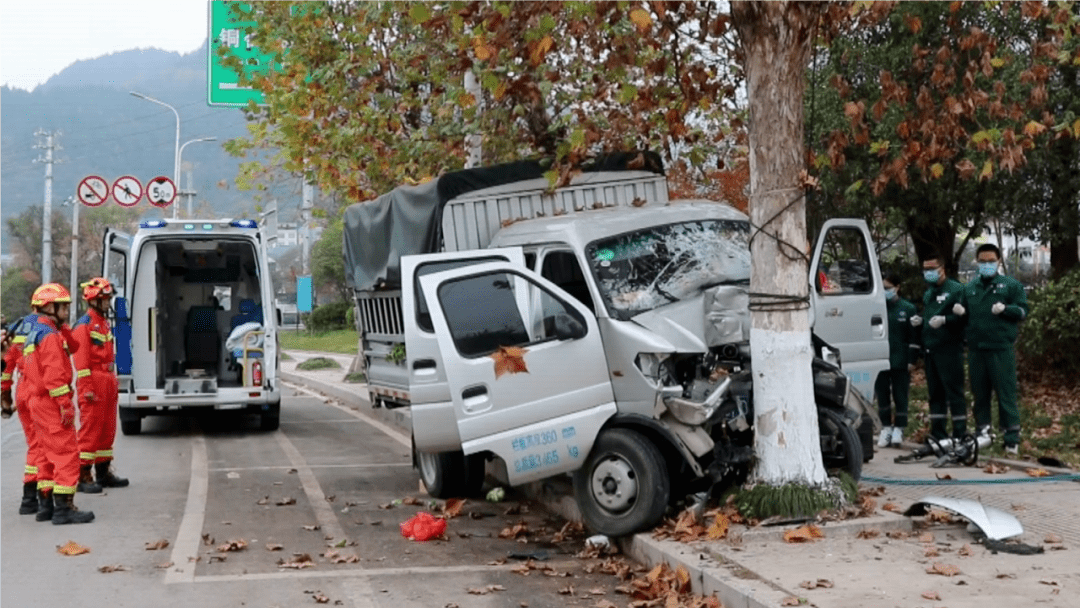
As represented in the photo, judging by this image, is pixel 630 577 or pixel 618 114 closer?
pixel 630 577

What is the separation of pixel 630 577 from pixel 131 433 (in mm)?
10784

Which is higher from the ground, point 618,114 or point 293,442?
point 618,114

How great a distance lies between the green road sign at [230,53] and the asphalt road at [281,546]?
1084 centimetres

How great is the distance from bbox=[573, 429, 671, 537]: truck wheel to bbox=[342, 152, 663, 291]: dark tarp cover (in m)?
3.22

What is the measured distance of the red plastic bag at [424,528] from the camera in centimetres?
925

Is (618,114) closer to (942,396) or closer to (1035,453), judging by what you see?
(942,396)

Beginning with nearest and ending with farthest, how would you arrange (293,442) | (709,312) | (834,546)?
(834,546) → (709,312) → (293,442)

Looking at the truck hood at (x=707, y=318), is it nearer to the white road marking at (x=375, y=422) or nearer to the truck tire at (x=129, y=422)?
the white road marking at (x=375, y=422)

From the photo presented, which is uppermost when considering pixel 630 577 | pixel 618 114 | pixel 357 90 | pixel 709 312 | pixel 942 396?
pixel 357 90

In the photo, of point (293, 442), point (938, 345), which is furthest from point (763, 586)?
point (293, 442)

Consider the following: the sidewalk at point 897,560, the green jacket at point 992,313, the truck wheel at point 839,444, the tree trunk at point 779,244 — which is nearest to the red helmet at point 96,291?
the sidewalk at point 897,560

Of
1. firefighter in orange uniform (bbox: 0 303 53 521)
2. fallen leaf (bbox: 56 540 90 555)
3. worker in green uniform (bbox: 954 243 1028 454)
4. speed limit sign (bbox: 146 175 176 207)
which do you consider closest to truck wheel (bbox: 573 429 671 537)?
fallen leaf (bbox: 56 540 90 555)

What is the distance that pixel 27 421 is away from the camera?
1020cm

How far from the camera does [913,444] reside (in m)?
13.1
